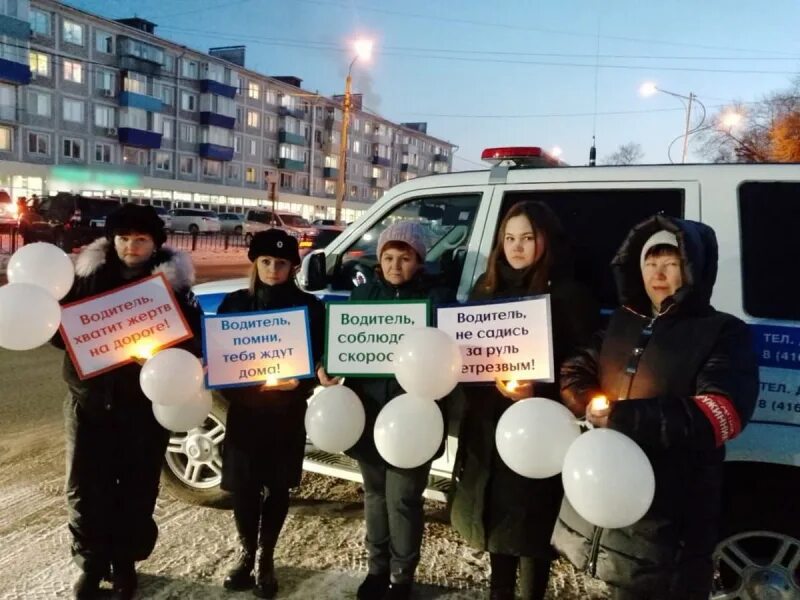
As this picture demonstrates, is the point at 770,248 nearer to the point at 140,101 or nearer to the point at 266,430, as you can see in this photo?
the point at 266,430

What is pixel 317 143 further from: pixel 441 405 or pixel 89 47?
pixel 441 405

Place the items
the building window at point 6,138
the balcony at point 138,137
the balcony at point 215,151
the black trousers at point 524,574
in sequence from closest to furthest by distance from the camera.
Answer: the black trousers at point 524,574
the building window at point 6,138
the balcony at point 138,137
the balcony at point 215,151

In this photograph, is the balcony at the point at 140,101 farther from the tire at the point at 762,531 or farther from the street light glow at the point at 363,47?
the tire at the point at 762,531

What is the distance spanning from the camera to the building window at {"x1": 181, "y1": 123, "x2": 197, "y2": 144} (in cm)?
5347

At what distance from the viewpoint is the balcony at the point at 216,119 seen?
54.5 metres

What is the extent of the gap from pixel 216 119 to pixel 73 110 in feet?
41.2

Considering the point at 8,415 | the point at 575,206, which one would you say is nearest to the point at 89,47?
the point at 8,415

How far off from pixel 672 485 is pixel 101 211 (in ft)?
90.5

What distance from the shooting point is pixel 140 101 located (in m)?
48.5

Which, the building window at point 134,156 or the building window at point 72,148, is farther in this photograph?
the building window at point 134,156

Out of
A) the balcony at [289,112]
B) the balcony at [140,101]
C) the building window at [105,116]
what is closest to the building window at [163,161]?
the balcony at [140,101]

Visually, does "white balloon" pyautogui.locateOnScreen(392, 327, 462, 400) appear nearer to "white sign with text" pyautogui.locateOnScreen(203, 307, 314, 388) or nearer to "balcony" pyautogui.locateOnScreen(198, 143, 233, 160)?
"white sign with text" pyautogui.locateOnScreen(203, 307, 314, 388)

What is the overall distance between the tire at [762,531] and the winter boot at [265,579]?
2.00 metres

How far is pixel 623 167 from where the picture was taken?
3.22 m
